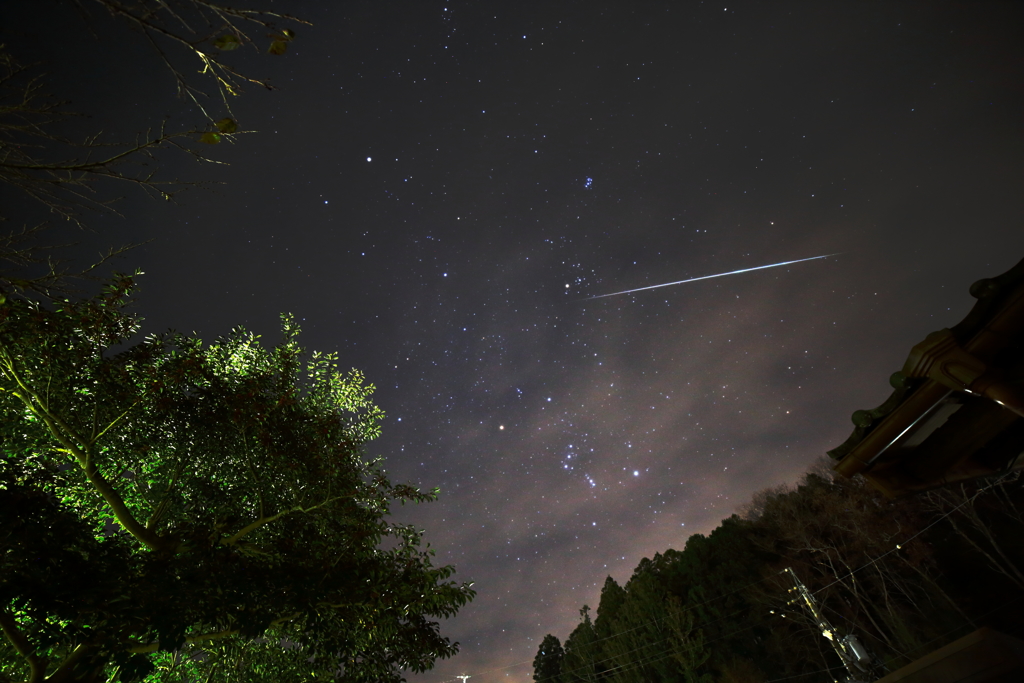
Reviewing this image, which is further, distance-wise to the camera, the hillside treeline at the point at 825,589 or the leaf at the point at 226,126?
the hillside treeline at the point at 825,589

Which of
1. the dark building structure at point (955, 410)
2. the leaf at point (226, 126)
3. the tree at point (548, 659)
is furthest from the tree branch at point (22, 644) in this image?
the tree at point (548, 659)

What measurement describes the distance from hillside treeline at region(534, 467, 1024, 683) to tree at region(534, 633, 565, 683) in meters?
13.2

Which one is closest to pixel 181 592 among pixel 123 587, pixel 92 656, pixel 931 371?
pixel 123 587

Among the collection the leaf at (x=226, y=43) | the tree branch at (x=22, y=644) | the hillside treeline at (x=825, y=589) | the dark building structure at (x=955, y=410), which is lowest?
the hillside treeline at (x=825, y=589)

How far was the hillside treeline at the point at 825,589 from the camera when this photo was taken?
64.3ft

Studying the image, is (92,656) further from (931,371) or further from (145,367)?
(931,371)

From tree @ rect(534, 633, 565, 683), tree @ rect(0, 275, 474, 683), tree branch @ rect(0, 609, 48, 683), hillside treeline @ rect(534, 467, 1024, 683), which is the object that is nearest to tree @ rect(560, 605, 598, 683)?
hillside treeline @ rect(534, 467, 1024, 683)

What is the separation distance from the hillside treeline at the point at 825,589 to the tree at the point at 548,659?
1324 centimetres

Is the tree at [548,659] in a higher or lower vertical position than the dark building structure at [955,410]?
→ lower

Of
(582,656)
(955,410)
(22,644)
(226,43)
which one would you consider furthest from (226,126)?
(582,656)

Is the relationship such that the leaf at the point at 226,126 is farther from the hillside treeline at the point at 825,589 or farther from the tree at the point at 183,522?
the hillside treeline at the point at 825,589

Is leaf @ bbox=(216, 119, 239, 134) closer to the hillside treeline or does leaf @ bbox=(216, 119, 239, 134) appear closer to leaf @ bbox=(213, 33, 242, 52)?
leaf @ bbox=(213, 33, 242, 52)

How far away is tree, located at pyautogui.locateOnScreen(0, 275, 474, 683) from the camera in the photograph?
4297 mm

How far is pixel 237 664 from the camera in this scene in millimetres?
7980
